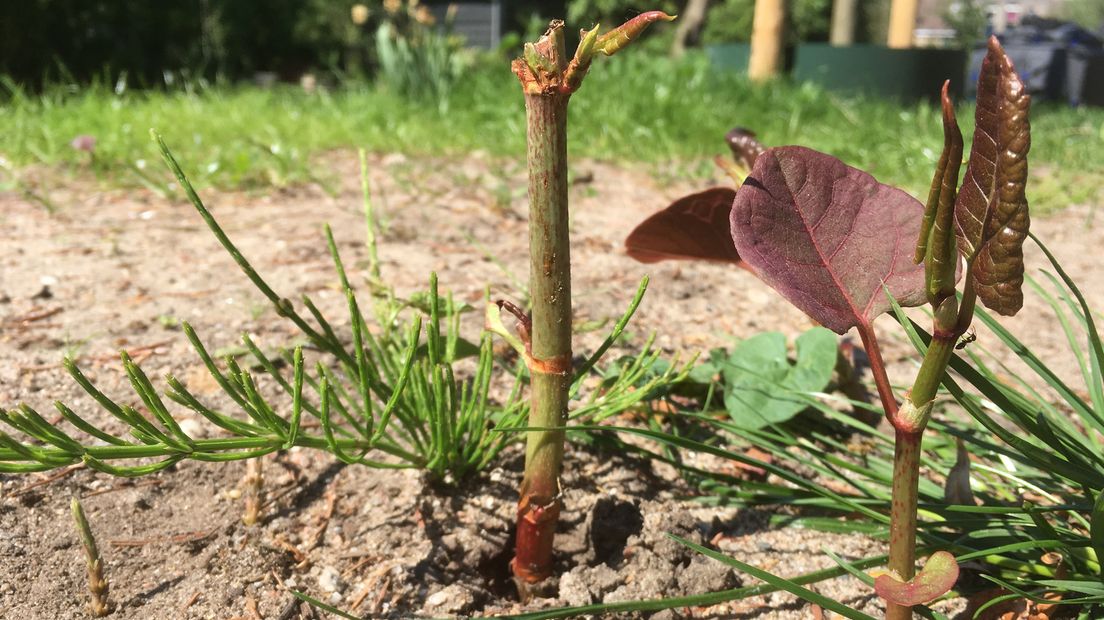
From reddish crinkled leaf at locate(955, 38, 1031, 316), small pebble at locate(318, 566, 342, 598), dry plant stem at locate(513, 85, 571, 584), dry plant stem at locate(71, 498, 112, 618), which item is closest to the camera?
reddish crinkled leaf at locate(955, 38, 1031, 316)

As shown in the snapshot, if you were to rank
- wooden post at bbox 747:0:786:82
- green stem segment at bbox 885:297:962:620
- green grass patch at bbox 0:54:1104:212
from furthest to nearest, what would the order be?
wooden post at bbox 747:0:786:82, green grass patch at bbox 0:54:1104:212, green stem segment at bbox 885:297:962:620

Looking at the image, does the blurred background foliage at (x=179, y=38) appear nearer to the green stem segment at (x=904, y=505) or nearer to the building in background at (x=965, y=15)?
the green stem segment at (x=904, y=505)

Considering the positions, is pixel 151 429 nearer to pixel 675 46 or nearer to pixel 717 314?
pixel 717 314

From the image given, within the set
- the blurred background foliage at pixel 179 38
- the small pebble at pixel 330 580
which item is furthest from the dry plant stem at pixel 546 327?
the blurred background foliage at pixel 179 38

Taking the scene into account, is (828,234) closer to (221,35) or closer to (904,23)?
(904,23)

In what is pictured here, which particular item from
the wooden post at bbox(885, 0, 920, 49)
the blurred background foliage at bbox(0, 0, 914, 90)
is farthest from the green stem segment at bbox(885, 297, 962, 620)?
the wooden post at bbox(885, 0, 920, 49)

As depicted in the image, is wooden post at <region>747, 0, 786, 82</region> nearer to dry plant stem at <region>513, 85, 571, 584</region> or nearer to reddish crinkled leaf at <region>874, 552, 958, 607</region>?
dry plant stem at <region>513, 85, 571, 584</region>

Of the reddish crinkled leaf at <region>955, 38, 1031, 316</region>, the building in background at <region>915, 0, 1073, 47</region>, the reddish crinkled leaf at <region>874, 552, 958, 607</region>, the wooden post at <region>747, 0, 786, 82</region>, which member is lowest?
the reddish crinkled leaf at <region>874, 552, 958, 607</region>

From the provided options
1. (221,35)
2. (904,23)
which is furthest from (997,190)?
(221,35)
